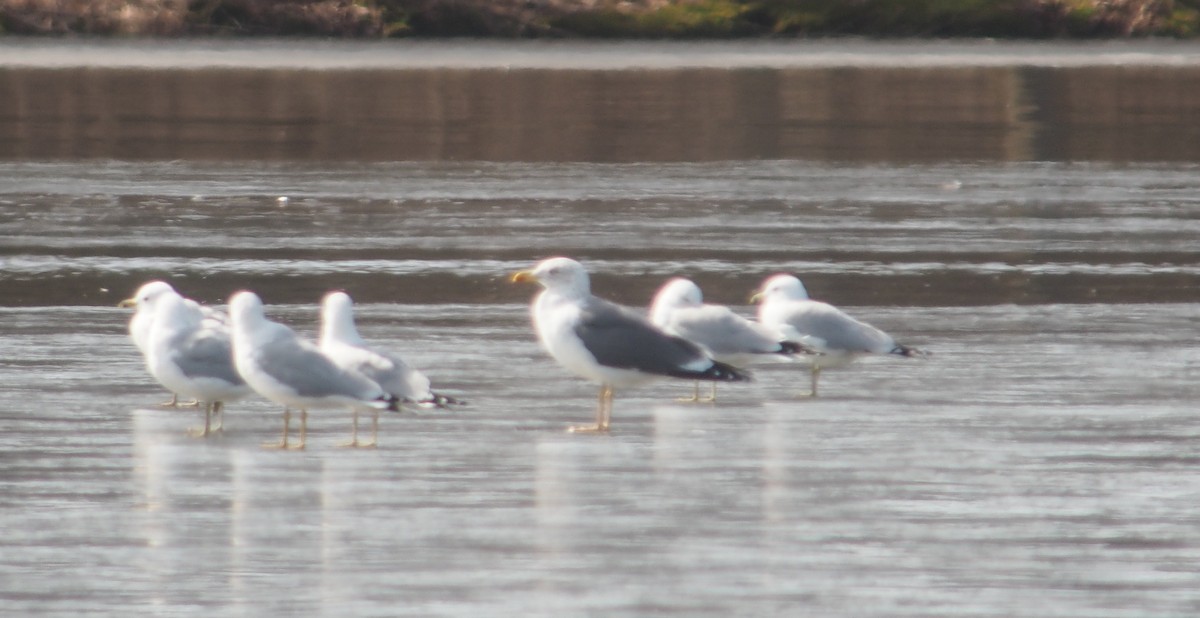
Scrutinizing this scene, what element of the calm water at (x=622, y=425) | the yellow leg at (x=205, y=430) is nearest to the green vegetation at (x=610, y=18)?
the calm water at (x=622, y=425)

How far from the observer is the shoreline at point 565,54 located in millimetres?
30734

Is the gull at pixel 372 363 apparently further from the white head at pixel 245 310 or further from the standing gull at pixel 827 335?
the standing gull at pixel 827 335

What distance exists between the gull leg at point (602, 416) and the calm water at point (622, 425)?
8 cm

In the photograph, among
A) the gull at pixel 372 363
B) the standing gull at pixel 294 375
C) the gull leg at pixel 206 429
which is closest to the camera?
the standing gull at pixel 294 375

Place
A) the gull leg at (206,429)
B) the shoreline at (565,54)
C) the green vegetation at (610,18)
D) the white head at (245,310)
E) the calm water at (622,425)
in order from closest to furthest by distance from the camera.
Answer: the calm water at (622,425)
the white head at (245,310)
the gull leg at (206,429)
the shoreline at (565,54)
the green vegetation at (610,18)

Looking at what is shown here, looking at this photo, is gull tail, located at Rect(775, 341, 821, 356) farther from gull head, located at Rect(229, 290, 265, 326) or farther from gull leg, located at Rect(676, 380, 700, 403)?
gull head, located at Rect(229, 290, 265, 326)

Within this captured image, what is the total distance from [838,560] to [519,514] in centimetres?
111

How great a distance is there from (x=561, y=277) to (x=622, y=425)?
0.66 meters

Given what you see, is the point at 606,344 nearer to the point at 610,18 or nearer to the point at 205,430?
the point at 205,430

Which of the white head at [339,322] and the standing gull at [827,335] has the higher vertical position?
the white head at [339,322]

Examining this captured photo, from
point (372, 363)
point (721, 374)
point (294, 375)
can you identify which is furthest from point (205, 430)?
point (721, 374)

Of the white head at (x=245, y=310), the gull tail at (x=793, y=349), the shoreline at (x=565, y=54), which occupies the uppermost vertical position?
the white head at (x=245, y=310)

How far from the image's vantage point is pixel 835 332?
964 cm

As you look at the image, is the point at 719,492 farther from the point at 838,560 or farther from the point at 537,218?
the point at 537,218
